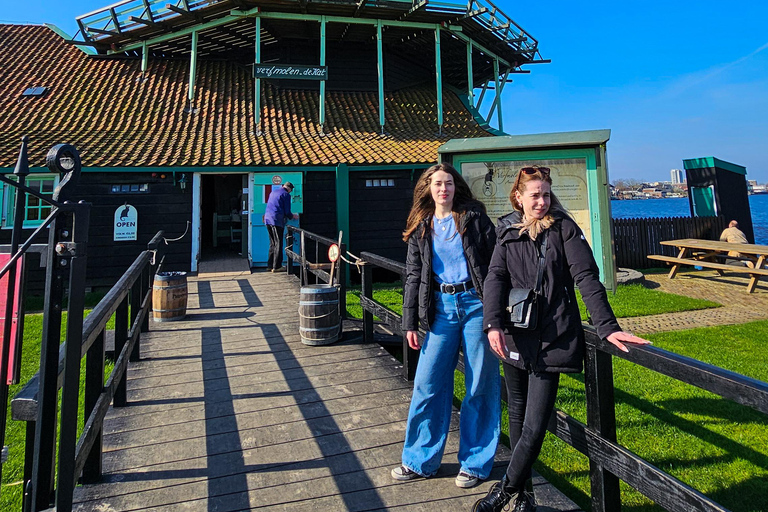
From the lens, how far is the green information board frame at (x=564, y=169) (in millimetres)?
4945

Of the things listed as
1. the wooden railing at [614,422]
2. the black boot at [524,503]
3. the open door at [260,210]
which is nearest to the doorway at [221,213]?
the open door at [260,210]

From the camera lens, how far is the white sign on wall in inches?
425

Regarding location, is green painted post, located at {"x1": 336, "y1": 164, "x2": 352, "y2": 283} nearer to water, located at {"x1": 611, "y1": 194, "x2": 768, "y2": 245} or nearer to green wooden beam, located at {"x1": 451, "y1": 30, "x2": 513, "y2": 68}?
green wooden beam, located at {"x1": 451, "y1": 30, "x2": 513, "y2": 68}

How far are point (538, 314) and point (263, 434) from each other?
225 cm

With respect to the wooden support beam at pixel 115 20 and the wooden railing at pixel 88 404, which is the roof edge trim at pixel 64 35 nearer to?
the wooden support beam at pixel 115 20

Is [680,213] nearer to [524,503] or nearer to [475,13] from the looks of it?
[475,13]

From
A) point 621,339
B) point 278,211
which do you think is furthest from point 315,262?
point 621,339

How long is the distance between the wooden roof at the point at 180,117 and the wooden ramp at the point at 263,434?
24.3 feet

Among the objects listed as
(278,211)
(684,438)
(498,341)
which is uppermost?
(278,211)

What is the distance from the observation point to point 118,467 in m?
2.87

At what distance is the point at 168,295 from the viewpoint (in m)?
6.33

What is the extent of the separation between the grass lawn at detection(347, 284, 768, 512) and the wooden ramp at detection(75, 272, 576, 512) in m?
1.01

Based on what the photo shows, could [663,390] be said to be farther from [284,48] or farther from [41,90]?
[41,90]

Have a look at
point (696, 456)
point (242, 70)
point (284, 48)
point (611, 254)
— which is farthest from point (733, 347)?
point (242, 70)
